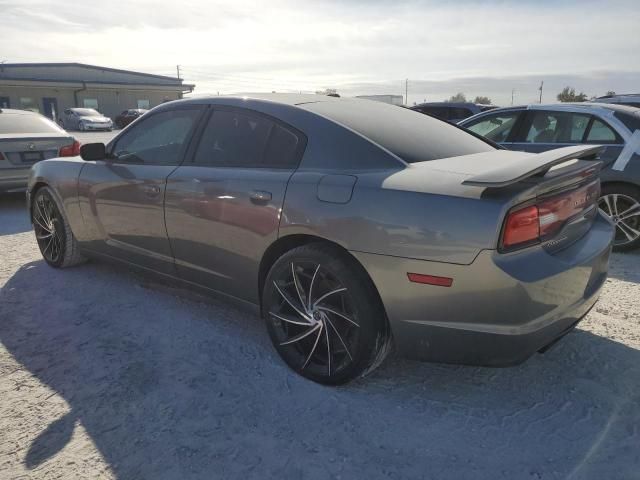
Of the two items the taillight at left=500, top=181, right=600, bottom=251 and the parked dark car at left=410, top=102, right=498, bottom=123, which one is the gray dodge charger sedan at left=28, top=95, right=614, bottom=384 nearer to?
the taillight at left=500, top=181, right=600, bottom=251

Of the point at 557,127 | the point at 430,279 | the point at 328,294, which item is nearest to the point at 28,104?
the point at 557,127

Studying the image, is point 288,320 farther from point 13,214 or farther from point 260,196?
point 13,214

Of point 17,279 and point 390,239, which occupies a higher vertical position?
point 390,239

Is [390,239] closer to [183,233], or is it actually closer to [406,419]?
[406,419]

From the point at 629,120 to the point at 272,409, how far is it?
15.3 ft

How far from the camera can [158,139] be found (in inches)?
143

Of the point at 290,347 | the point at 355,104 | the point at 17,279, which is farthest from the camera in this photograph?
the point at 17,279

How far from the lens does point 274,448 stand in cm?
220

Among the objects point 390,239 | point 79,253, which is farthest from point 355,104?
point 79,253

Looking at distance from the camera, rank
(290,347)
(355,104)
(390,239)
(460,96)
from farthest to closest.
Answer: (460,96) → (355,104) → (290,347) → (390,239)

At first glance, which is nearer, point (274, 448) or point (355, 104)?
point (274, 448)

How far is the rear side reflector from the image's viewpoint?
2150mm

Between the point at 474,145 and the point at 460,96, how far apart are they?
5479 cm

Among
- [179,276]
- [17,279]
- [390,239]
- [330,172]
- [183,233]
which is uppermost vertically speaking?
[330,172]
